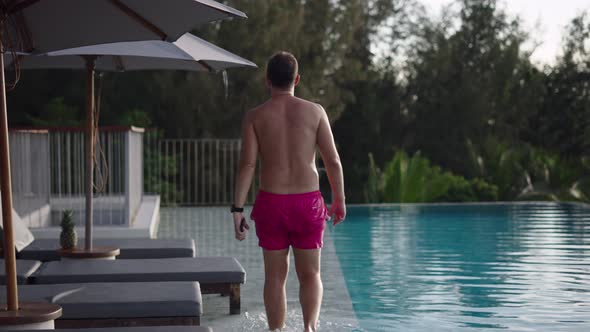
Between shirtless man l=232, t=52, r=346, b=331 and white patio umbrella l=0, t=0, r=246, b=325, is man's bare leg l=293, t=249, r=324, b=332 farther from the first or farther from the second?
white patio umbrella l=0, t=0, r=246, b=325

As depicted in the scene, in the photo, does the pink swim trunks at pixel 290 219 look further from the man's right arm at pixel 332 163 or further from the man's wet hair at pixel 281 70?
the man's wet hair at pixel 281 70

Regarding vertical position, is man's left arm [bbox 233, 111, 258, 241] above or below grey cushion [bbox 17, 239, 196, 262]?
above

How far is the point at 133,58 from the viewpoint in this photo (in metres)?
8.81

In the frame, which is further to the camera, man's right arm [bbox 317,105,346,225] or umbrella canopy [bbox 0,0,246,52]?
man's right arm [bbox 317,105,346,225]

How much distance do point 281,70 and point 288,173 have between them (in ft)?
1.89

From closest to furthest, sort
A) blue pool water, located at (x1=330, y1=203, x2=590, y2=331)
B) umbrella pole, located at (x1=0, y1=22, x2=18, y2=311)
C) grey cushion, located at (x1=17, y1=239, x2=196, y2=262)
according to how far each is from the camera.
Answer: umbrella pole, located at (x1=0, y1=22, x2=18, y2=311)
blue pool water, located at (x1=330, y1=203, x2=590, y2=331)
grey cushion, located at (x1=17, y1=239, x2=196, y2=262)

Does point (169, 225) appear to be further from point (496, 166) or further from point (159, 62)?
point (496, 166)

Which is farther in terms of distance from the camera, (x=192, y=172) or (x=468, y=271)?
(x=192, y=172)

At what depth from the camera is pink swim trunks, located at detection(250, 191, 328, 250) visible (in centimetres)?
533

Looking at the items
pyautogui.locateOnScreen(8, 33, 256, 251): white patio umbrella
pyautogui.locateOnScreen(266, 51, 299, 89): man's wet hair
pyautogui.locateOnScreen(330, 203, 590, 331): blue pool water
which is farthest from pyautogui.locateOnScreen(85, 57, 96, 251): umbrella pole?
pyautogui.locateOnScreen(266, 51, 299, 89): man's wet hair

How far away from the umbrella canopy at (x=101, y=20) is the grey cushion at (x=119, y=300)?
144cm

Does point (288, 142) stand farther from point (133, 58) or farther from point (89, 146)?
point (133, 58)

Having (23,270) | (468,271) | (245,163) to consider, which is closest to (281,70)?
(245,163)

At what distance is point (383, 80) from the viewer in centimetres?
2867
